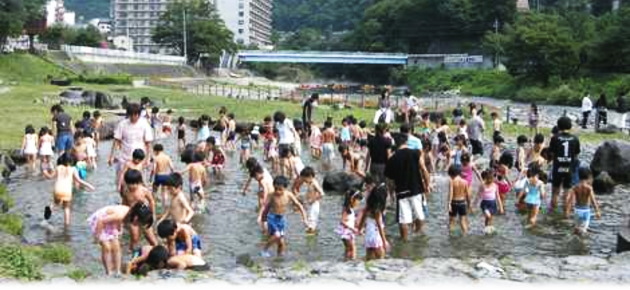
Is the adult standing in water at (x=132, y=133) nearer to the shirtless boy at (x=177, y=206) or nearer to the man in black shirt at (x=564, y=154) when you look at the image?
the shirtless boy at (x=177, y=206)

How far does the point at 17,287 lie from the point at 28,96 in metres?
39.5

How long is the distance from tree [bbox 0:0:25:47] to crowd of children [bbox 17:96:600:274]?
170 ft

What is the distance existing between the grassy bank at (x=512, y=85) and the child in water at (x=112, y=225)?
49.5 meters

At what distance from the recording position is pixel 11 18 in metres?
69.9

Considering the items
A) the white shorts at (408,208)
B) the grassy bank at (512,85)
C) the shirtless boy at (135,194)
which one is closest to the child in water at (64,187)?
the shirtless boy at (135,194)

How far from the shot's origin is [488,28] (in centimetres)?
10862

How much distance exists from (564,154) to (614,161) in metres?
6.13

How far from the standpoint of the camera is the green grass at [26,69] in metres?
66.4

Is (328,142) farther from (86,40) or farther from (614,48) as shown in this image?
(86,40)

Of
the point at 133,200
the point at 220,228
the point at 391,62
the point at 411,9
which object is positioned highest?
the point at 411,9

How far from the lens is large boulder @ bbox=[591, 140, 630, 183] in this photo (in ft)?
62.5

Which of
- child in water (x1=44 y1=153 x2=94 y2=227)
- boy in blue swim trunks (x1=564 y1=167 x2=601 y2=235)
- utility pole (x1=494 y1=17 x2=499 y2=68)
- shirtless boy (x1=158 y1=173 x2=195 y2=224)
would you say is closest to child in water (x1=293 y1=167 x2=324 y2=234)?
shirtless boy (x1=158 y1=173 x2=195 y2=224)

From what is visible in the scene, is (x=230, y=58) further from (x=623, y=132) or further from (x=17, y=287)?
(x=17, y=287)

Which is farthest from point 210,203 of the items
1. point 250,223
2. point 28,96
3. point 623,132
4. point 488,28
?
point 488,28
